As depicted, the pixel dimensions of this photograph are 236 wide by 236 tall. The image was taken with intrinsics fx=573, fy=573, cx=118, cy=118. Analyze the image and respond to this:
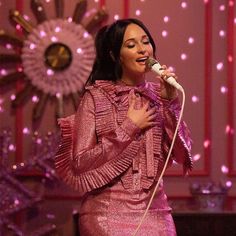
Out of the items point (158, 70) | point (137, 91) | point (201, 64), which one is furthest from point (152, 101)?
point (201, 64)

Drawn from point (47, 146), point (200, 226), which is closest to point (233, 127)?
point (200, 226)

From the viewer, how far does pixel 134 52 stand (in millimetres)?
1543

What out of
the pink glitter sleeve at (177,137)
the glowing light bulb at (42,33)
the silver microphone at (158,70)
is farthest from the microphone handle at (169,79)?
the glowing light bulb at (42,33)

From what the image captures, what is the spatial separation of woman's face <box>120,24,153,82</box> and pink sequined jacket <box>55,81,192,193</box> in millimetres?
41

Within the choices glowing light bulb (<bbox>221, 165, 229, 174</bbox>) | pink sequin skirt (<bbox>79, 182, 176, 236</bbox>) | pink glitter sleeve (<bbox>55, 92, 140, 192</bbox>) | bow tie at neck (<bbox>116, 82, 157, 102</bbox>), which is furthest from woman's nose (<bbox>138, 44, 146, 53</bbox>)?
glowing light bulb (<bbox>221, 165, 229, 174</bbox>)

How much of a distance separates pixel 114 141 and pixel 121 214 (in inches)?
7.3

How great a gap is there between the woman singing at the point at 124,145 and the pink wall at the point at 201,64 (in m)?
1.89

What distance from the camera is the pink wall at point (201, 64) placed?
11.3ft

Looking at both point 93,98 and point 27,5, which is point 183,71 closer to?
point 27,5

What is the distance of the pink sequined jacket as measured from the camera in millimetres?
1430

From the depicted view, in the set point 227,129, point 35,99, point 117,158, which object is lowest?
point 227,129

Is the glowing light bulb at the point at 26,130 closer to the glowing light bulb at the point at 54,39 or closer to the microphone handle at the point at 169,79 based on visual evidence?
the glowing light bulb at the point at 54,39

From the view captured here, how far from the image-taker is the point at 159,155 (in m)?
1.52

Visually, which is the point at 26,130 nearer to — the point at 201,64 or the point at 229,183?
the point at 201,64
